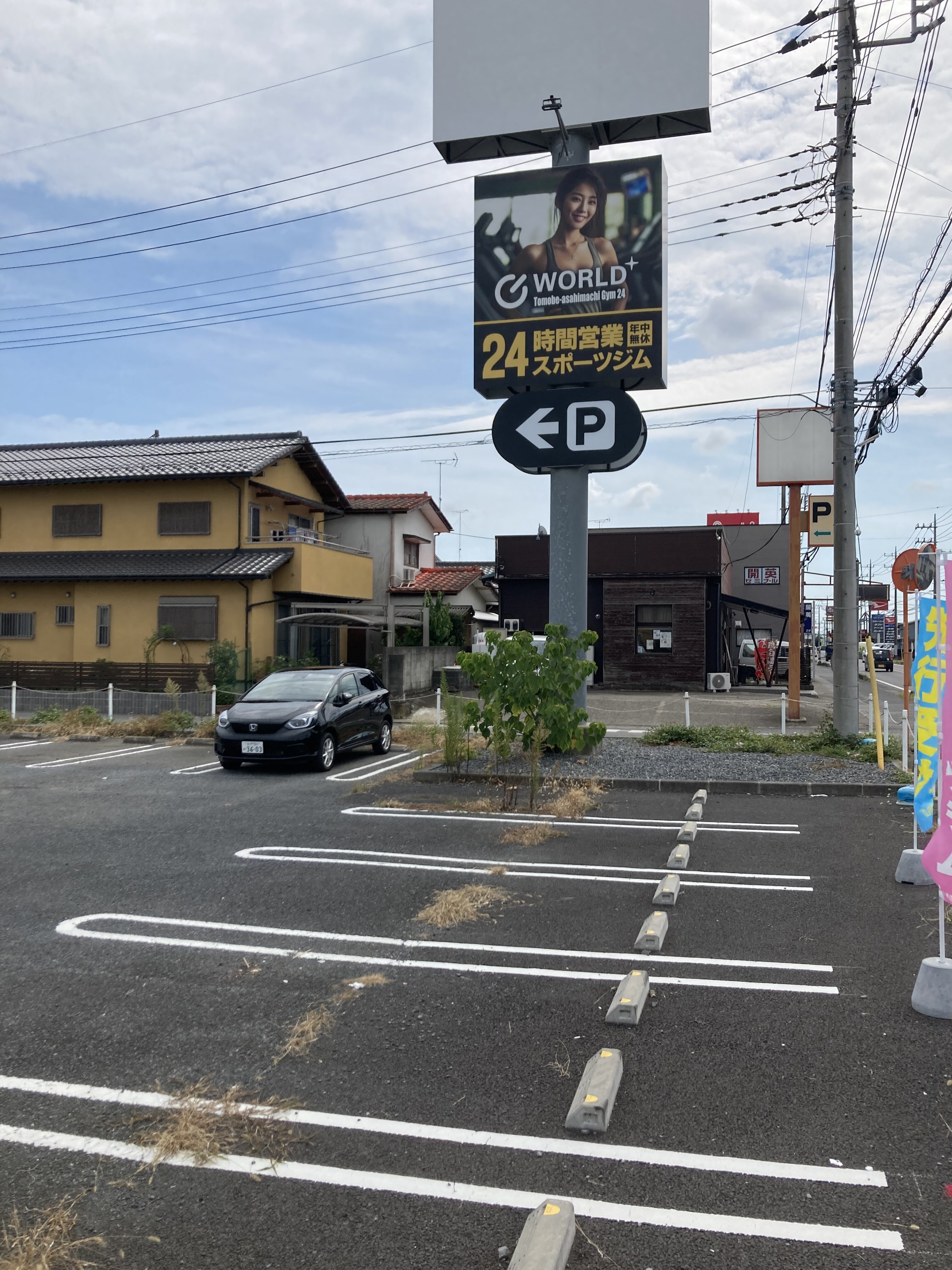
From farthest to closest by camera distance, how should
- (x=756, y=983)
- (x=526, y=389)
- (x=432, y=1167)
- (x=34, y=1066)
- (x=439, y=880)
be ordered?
(x=526, y=389) → (x=439, y=880) → (x=756, y=983) → (x=34, y=1066) → (x=432, y=1167)

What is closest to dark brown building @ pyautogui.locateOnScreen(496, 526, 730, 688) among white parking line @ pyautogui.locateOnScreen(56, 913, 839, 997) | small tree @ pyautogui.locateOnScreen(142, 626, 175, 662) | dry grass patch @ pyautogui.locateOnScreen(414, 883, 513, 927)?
small tree @ pyautogui.locateOnScreen(142, 626, 175, 662)

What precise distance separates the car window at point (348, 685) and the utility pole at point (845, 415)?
7.50m

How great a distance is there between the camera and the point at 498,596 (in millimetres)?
34969

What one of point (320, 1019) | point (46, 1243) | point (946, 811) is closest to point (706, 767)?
point (946, 811)

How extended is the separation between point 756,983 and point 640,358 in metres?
10.1

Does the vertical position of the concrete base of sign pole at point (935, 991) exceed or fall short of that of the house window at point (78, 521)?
it falls short

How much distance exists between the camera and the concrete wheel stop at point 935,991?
454 cm

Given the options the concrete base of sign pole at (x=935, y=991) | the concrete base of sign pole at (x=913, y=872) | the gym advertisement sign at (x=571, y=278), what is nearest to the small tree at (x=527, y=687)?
the concrete base of sign pole at (x=913, y=872)

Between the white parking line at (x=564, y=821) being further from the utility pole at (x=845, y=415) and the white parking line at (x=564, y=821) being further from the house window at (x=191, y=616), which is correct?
the house window at (x=191, y=616)

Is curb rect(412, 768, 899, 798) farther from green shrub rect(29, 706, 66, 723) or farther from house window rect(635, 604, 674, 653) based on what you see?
house window rect(635, 604, 674, 653)

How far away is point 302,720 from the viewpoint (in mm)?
13188

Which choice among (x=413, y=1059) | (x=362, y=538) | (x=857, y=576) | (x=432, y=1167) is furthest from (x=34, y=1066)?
(x=362, y=538)

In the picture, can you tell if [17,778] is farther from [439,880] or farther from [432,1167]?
[432,1167]

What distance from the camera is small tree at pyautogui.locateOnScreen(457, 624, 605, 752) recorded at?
10.9m
